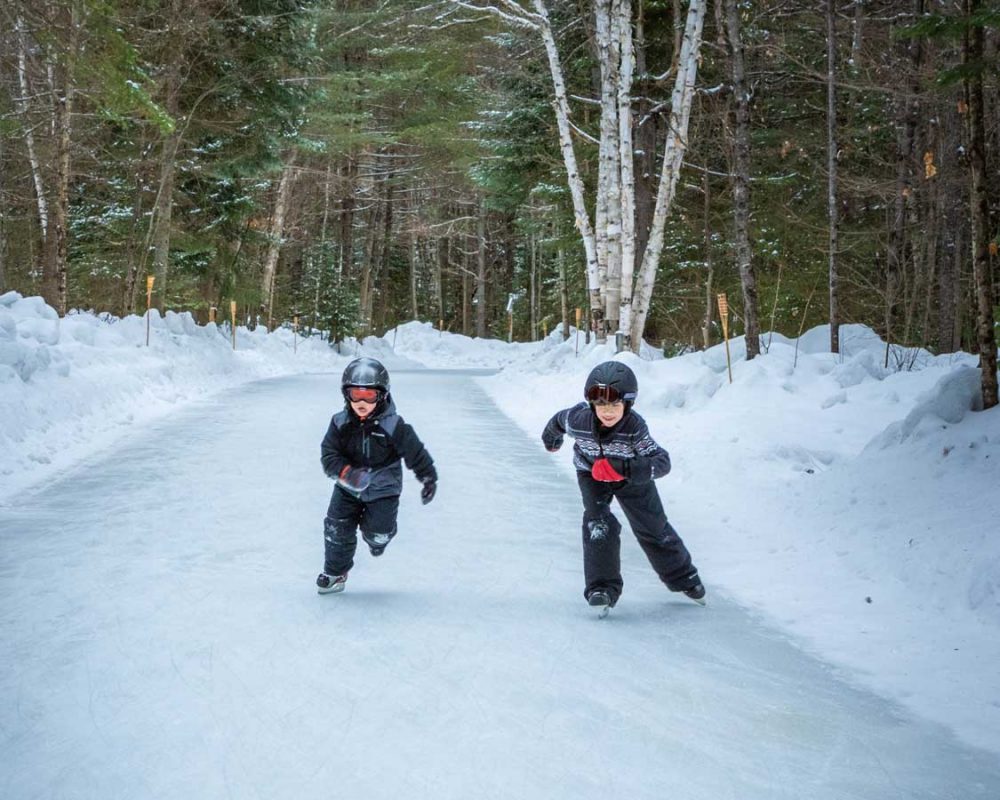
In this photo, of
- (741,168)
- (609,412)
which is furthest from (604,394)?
(741,168)

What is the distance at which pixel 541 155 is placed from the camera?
22953mm

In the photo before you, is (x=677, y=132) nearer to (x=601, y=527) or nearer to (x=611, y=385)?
(x=611, y=385)

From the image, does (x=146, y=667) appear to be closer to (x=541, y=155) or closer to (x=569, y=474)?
(x=569, y=474)

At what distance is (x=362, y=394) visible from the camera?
5301mm

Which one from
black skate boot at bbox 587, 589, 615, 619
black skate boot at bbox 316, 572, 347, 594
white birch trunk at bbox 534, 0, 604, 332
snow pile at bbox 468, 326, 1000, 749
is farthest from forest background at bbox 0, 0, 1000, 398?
black skate boot at bbox 316, 572, 347, 594

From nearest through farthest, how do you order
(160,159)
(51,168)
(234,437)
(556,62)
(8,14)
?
(8,14) < (234,437) < (51,168) < (556,62) < (160,159)

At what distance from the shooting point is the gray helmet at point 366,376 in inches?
208

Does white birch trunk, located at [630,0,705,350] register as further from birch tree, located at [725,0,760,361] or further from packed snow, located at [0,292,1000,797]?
packed snow, located at [0,292,1000,797]

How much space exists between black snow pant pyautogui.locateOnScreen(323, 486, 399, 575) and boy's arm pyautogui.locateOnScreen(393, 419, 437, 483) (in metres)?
0.22

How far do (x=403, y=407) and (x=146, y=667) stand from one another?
37.7ft

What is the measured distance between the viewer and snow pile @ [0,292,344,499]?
9.41 metres

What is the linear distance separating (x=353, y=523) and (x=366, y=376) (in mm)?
873

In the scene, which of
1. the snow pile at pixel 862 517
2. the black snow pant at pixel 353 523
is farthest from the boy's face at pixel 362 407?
the snow pile at pixel 862 517

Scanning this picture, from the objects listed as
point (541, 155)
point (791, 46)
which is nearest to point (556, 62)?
point (541, 155)
